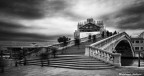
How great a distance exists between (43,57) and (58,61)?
6.54ft

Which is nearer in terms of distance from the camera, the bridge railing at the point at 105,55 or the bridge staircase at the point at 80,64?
the bridge staircase at the point at 80,64

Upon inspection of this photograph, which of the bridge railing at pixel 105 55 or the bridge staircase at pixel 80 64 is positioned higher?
the bridge railing at pixel 105 55

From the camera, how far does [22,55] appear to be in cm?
1617

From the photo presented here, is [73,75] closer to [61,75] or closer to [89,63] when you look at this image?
[61,75]

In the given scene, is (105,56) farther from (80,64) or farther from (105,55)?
(80,64)

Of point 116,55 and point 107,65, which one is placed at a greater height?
point 116,55

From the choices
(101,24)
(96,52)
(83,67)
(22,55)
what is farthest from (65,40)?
(101,24)

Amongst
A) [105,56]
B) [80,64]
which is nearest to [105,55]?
[105,56]

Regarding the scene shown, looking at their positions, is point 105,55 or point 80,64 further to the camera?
point 105,55

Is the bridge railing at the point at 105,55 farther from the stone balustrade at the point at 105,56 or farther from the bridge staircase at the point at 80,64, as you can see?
the bridge staircase at the point at 80,64

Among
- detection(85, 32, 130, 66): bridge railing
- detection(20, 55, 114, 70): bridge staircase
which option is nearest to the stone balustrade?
detection(85, 32, 130, 66): bridge railing

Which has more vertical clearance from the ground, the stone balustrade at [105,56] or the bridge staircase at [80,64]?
the stone balustrade at [105,56]

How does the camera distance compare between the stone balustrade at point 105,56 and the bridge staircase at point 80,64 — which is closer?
the bridge staircase at point 80,64

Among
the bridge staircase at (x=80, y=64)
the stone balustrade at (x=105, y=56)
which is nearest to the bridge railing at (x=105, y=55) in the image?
the stone balustrade at (x=105, y=56)
